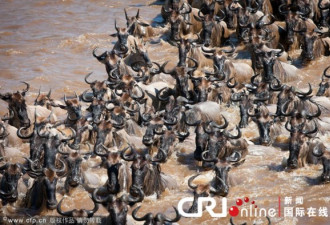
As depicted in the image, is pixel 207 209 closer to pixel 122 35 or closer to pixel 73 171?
pixel 73 171

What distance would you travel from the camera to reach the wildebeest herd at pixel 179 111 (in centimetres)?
1673

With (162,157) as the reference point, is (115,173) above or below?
above

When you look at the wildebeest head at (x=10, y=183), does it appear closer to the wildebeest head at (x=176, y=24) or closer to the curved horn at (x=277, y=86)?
the curved horn at (x=277, y=86)

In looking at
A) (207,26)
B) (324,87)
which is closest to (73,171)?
(324,87)

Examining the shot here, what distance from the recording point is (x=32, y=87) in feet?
79.4

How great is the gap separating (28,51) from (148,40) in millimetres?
3992

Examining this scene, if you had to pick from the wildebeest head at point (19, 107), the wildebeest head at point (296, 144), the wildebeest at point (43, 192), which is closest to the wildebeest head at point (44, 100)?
the wildebeest head at point (19, 107)

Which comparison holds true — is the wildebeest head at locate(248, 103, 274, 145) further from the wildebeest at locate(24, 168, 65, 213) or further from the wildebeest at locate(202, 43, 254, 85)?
the wildebeest at locate(24, 168, 65, 213)

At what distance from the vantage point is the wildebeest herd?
54.9 ft

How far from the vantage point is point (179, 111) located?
65.4ft

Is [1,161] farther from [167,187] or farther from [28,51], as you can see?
[28,51]

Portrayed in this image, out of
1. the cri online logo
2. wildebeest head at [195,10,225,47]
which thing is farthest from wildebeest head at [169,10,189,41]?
the cri online logo

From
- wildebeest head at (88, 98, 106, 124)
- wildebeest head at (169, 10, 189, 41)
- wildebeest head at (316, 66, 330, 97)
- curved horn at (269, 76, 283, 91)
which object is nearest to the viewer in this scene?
wildebeest head at (88, 98, 106, 124)

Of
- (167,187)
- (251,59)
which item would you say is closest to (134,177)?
(167,187)
